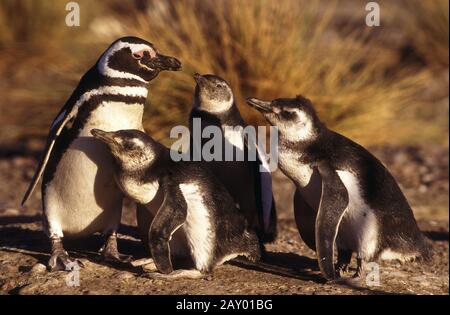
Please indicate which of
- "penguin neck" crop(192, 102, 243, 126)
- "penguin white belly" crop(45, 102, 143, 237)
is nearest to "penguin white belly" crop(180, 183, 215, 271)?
"penguin white belly" crop(45, 102, 143, 237)

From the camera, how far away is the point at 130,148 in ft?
13.4

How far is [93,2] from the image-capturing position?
10336mm

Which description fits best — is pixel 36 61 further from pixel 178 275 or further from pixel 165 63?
pixel 178 275

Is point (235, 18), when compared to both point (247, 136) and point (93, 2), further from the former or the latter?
point (93, 2)

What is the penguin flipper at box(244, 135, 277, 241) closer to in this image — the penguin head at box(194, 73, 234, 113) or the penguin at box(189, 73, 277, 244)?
the penguin at box(189, 73, 277, 244)

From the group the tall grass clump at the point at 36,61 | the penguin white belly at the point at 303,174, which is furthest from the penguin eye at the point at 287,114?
the tall grass clump at the point at 36,61

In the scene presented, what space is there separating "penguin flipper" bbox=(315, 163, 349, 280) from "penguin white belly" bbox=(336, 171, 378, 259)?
0.12 metres

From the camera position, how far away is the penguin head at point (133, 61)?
172 inches

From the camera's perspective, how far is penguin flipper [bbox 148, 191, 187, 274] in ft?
13.1

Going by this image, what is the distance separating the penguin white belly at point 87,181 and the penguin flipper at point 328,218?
1.06m

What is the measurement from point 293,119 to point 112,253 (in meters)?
1.21

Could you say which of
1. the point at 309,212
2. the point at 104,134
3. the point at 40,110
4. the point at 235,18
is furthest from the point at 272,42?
the point at 104,134

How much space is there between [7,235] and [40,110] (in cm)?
306

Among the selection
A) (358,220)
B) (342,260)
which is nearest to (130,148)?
(358,220)
